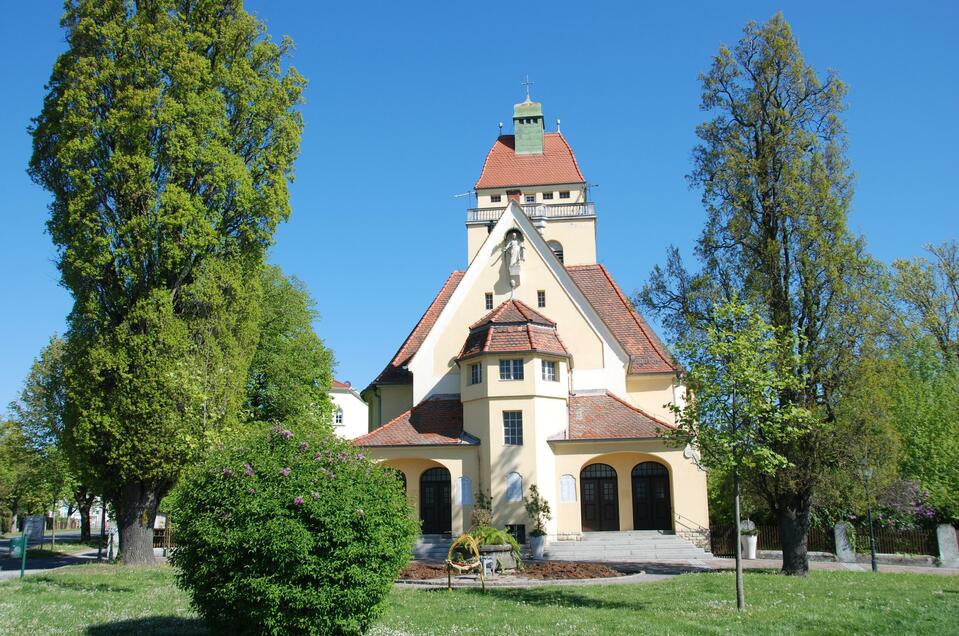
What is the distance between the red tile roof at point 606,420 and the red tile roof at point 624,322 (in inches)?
97.8

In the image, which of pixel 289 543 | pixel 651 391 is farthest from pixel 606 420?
pixel 289 543

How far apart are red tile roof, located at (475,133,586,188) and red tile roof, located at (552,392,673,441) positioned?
1866cm

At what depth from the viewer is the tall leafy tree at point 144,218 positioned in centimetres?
2177

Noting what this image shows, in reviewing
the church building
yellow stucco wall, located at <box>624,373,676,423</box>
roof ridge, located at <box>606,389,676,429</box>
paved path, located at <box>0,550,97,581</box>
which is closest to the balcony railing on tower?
the church building

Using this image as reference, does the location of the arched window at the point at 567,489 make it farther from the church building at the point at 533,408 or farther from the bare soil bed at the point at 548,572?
the bare soil bed at the point at 548,572

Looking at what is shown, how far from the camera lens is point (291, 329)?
3784 cm

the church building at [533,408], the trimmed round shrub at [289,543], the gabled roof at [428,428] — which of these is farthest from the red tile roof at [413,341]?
the trimmed round shrub at [289,543]

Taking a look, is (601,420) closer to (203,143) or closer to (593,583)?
(593,583)

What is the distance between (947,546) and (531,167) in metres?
31.0

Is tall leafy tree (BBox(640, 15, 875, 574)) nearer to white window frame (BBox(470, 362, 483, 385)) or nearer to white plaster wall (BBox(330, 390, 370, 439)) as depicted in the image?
white window frame (BBox(470, 362, 483, 385))

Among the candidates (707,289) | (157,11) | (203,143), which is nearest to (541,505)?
(707,289)

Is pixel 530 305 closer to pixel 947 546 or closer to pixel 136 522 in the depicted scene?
pixel 947 546

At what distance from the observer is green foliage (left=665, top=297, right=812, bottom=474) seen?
1494 cm

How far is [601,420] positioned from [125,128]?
20.0 m
